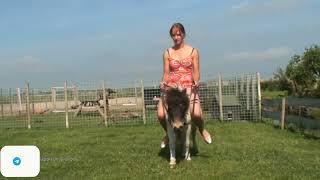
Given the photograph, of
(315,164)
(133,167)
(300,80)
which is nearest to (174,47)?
(133,167)

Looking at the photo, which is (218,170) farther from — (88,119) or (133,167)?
(88,119)

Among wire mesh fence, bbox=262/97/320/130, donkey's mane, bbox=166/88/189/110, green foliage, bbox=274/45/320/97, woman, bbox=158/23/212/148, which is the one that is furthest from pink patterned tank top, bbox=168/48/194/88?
green foliage, bbox=274/45/320/97

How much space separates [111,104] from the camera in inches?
1069

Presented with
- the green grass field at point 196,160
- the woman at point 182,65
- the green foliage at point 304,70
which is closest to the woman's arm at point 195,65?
the woman at point 182,65

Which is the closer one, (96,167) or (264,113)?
(96,167)

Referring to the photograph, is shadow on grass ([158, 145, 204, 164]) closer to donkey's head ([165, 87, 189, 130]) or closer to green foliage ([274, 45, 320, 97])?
donkey's head ([165, 87, 189, 130])

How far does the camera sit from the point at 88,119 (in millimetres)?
27141

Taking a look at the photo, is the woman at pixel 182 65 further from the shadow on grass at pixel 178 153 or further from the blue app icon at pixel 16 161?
the blue app icon at pixel 16 161

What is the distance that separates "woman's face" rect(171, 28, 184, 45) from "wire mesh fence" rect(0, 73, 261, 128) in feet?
43.1

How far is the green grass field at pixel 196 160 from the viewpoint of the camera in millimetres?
9227

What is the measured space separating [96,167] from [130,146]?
151 inches

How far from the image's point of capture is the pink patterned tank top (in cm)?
995

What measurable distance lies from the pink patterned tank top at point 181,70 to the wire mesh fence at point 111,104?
13034 millimetres

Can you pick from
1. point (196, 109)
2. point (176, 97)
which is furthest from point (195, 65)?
point (176, 97)
